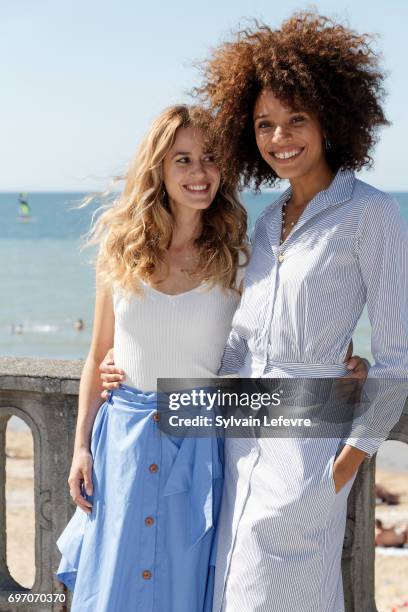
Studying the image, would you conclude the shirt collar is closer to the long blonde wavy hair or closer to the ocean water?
the long blonde wavy hair

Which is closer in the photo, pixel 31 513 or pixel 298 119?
pixel 298 119

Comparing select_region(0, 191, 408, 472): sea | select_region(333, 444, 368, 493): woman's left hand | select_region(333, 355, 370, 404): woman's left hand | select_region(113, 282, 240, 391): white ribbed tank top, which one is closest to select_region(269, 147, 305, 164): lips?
select_region(113, 282, 240, 391): white ribbed tank top

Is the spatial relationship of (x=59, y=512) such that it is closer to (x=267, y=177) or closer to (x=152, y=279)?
(x=152, y=279)

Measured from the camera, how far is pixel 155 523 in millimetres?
2736

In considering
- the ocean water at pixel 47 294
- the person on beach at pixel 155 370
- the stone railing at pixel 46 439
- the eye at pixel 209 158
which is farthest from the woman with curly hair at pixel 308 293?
the ocean water at pixel 47 294

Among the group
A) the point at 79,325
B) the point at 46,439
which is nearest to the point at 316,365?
the point at 46,439

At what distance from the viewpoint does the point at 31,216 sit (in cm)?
6819

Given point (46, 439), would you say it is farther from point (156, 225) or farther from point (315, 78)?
point (315, 78)

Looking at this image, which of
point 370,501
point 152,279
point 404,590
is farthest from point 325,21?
point 404,590

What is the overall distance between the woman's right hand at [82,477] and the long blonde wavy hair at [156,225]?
579mm

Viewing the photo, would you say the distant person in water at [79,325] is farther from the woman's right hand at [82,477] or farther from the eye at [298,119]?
the eye at [298,119]

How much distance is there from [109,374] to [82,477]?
1.16 ft

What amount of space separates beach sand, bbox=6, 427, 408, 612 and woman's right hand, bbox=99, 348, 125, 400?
2.59m

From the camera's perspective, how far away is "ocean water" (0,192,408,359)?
20531 millimetres
